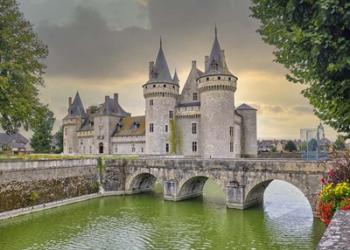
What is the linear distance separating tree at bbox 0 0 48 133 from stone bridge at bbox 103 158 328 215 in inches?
286

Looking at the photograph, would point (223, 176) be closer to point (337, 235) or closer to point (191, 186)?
point (191, 186)

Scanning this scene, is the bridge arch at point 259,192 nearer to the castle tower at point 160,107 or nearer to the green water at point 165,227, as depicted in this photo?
the green water at point 165,227

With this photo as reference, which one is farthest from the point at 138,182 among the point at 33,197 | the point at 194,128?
the point at 194,128

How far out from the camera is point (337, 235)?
3.81m

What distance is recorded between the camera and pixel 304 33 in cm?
525

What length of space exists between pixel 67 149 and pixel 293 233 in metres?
39.6

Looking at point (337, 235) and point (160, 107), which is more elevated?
point (160, 107)

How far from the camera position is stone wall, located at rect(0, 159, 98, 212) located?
16.5 meters

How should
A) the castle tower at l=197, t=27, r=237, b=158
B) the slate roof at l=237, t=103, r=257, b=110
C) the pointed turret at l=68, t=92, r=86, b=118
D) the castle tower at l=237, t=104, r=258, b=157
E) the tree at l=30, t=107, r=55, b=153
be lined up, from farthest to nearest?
1. the pointed turret at l=68, t=92, r=86, b=118
2. the tree at l=30, t=107, r=55, b=153
3. the slate roof at l=237, t=103, r=257, b=110
4. the castle tower at l=237, t=104, r=258, b=157
5. the castle tower at l=197, t=27, r=237, b=158

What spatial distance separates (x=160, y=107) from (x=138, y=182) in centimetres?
1254

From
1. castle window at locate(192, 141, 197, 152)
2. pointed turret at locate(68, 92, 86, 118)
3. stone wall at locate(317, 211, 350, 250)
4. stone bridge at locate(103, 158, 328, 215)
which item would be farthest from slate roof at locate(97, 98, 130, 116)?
stone wall at locate(317, 211, 350, 250)

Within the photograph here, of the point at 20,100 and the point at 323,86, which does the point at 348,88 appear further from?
the point at 20,100

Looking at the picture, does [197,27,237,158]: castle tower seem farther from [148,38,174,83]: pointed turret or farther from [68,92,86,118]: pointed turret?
[68,92,86,118]: pointed turret

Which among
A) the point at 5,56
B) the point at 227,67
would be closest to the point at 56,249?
the point at 5,56
